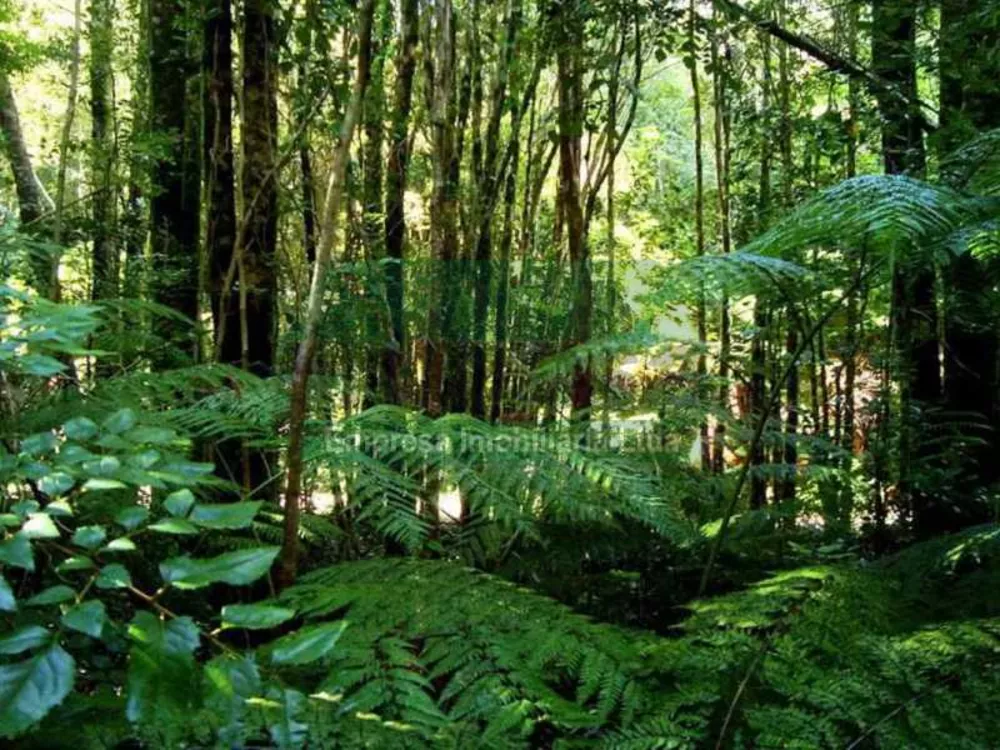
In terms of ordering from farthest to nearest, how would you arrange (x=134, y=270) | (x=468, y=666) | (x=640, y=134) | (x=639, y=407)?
(x=640, y=134), (x=134, y=270), (x=639, y=407), (x=468, y=666)

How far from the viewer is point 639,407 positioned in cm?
319

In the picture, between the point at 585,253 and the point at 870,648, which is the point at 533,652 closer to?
the point at 870,648

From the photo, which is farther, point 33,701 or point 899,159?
point 899,159

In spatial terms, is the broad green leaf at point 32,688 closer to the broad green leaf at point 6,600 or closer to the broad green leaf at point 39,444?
the broad green leaf at point 6,600

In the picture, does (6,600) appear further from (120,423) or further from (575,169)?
(575,169)

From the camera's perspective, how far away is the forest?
3.30ft

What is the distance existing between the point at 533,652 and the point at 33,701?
2.79ft

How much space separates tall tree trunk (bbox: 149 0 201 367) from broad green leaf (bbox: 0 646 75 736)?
2.89m

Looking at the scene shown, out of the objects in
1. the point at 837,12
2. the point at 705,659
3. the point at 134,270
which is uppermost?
the point at 837,12

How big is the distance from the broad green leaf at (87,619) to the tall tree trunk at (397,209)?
2.99 meters

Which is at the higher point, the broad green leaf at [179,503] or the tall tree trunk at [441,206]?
the tall tree trunk at [441,206]

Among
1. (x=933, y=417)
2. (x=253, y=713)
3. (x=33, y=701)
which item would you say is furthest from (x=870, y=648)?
(x=933, y=417)

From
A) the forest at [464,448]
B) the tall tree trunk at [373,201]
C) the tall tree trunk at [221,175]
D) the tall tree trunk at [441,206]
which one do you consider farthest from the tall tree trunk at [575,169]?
the tall tree trunk at [221,175]

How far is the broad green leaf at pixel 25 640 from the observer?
0.67m
